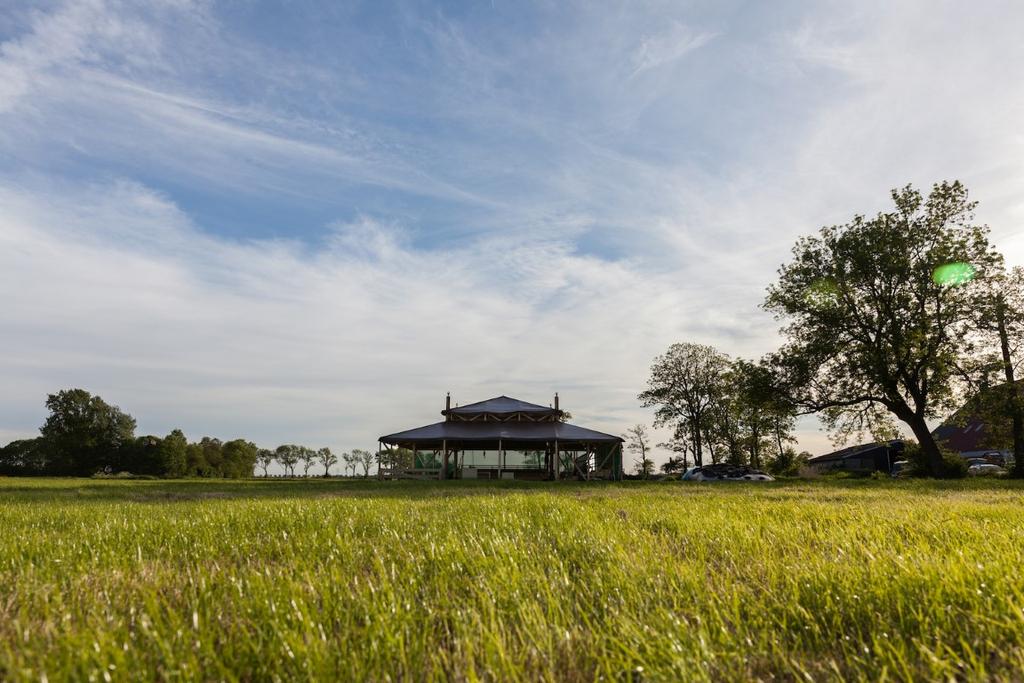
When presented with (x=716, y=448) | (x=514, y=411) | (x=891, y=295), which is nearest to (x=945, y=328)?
(x=891, y=295)

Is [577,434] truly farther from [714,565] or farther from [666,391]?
[714,565]

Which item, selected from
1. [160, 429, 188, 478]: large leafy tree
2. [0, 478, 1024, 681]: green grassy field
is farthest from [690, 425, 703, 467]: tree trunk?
[0, 478, 1024, 681]: green grassy field

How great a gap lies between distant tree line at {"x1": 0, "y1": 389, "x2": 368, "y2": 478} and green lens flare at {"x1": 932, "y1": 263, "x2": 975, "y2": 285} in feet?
206

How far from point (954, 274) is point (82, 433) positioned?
7568cm

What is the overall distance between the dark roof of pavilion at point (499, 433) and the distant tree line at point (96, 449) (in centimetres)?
3343

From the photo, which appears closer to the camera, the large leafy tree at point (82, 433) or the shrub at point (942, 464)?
the shrub at point (942, 464)

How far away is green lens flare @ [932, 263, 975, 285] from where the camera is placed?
2748 centimetres

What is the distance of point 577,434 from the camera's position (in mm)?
35562

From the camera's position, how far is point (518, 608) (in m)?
2.41

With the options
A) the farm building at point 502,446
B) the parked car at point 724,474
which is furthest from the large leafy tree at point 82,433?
the parked car at point 724,474

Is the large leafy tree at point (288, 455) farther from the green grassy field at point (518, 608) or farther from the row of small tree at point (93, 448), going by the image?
the green grassy field at point (518, 608)

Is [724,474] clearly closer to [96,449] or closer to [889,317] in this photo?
[889,317]

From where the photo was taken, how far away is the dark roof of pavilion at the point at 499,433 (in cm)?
3497

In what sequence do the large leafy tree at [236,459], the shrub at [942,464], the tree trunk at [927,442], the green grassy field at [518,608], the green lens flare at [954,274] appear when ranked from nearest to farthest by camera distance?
the green grassy field at [518,608]
the green lens flare at [954,274]
the tree trunk at [927,442]
the shrub at [942,464]
the large leafy tree at [236,459]
